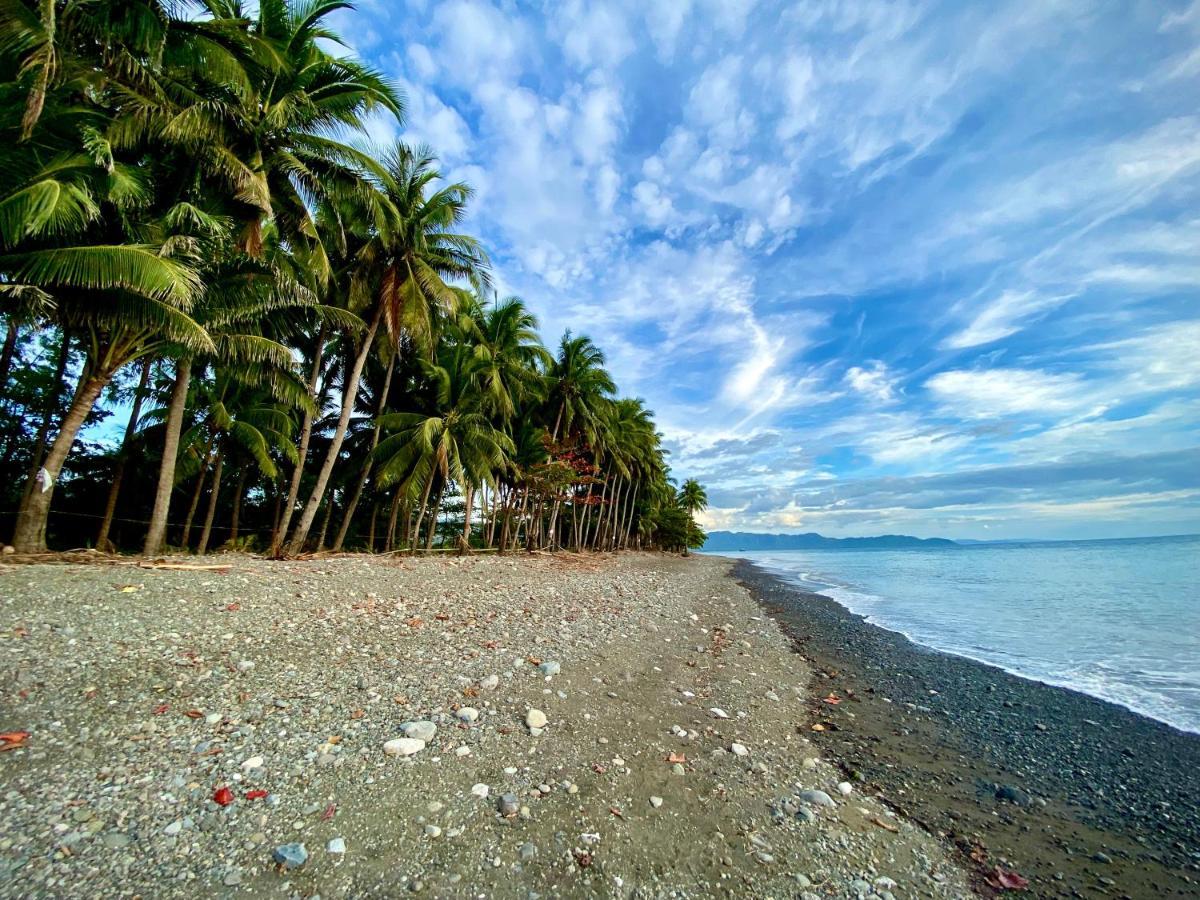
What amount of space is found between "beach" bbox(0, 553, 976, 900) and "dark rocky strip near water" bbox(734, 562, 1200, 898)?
1.38ft

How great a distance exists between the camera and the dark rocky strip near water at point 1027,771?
11.2 ft

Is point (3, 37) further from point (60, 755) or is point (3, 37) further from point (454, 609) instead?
point (454, 609)

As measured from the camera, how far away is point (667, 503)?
2594 inches

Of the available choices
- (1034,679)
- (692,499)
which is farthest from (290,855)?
(692,499)

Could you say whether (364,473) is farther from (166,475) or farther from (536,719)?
(536,719)

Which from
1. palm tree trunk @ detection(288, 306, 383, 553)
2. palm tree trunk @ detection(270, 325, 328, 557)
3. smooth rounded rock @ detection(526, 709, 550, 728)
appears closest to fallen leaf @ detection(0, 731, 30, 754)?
Answer: smooth rounded rock @ detection(526, 709, 550, 728)

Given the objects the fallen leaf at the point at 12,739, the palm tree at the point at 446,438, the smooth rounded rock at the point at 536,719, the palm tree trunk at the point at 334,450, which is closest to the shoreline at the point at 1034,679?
the smooth rounded rock at the point at 536,719

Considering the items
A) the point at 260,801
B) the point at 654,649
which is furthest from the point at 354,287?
the point at 260,801

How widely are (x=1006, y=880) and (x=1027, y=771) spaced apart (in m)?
Answer: 2.34

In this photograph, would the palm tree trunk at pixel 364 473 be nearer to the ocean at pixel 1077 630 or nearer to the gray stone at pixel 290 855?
the gray stone at pixel 290 855

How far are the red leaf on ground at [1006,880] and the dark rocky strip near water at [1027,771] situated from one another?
1.2 inches

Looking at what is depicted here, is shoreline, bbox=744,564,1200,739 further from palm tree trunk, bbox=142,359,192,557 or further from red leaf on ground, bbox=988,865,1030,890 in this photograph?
palm tree trunk, bbox=142,359,192,557

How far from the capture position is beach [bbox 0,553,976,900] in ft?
8.80

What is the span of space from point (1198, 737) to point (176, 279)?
1567cm
